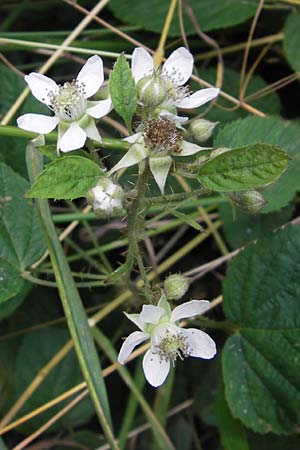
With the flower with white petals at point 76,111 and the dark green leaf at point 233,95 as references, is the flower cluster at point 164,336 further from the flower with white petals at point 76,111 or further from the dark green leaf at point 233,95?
the dark green leaf at point 233,95

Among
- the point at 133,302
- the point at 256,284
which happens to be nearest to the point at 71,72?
the point at 133,302

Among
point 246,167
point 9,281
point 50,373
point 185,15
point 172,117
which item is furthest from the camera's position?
point 185,15

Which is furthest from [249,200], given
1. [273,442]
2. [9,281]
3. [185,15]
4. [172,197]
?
[185,15]

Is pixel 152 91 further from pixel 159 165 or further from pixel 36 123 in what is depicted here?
pixel 36 123

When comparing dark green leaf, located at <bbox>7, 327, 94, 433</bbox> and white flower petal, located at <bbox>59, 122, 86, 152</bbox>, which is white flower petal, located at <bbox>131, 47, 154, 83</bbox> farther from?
dark green leaf, located at <bbox>7, 327, 94, 433</bbox>

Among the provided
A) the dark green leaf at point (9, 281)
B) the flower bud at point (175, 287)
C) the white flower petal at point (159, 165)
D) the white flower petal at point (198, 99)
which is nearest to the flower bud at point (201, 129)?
the white flower petal at point (198, 99)

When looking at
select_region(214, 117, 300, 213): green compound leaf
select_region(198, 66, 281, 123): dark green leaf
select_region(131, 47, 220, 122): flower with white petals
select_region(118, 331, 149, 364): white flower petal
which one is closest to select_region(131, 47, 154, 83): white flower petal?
select_region(131, 47, 220, 122): flower with white petals
